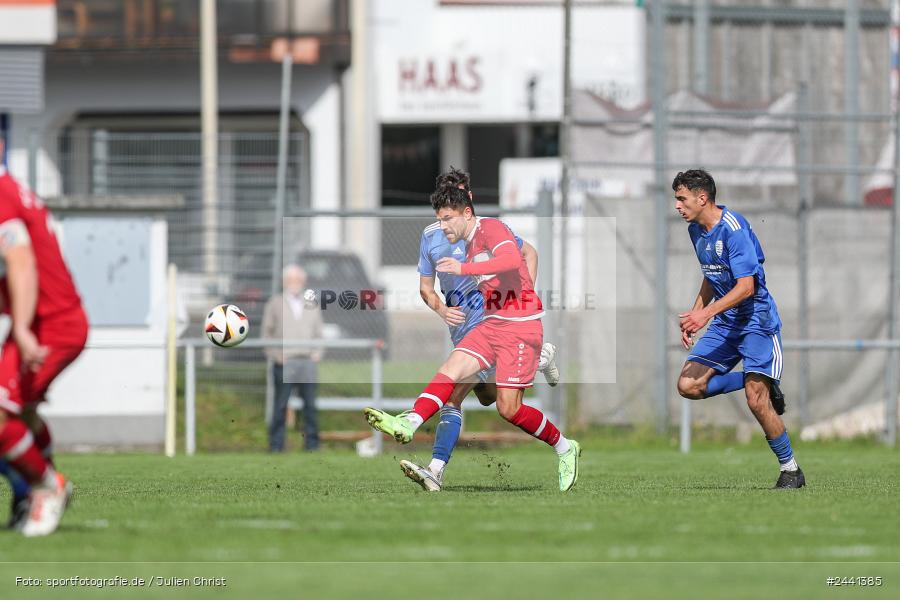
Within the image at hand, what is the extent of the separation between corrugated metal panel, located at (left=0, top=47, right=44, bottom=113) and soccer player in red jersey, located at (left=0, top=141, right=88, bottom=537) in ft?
60.7

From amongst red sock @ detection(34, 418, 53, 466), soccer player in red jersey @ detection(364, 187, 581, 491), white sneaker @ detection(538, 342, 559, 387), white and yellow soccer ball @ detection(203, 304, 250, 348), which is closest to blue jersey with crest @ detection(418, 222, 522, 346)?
soccer player in red jersey @ detection(364, 187, 581, 491)

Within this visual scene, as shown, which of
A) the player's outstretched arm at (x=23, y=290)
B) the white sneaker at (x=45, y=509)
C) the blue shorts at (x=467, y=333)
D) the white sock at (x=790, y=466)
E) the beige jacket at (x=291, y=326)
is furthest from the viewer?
the beige jacket at (x=291, y=326)

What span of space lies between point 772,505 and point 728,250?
2106 millimetres

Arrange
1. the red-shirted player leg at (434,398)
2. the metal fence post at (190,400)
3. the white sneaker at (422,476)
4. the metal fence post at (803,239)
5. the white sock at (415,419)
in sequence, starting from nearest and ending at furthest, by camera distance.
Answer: the white sock at (415,419)
the white sneaker at (422,476)
the red-shirted player leg at (434,398)
the metal fence post at (190,400)
the metal fence post at (803,239)

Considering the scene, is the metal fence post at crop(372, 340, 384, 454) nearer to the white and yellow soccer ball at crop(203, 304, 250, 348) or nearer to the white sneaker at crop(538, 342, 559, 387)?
the white and yellow soccer ball at crop(203, 304, 250, 348)

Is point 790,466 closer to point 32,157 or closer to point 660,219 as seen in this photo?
point 660,219

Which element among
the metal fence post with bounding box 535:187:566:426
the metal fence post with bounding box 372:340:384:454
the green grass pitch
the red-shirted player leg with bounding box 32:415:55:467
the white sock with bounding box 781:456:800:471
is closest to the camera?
the green grass pitch

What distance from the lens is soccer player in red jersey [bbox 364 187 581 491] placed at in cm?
1020

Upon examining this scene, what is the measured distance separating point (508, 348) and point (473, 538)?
3.25 m

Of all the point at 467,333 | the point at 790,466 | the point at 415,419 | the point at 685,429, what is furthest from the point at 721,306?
the point at 685,429

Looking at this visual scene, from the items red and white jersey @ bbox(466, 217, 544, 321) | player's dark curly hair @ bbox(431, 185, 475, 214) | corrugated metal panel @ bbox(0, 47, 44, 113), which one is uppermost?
corrugated metal panel @ bbox(0, 47, 44, 113)

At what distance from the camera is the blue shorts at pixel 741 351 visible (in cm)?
1054

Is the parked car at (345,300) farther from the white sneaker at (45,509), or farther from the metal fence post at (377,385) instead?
the white sneaker at (45,509)

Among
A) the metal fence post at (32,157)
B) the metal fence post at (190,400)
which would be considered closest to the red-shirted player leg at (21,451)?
the metal fence post at (190,400)
